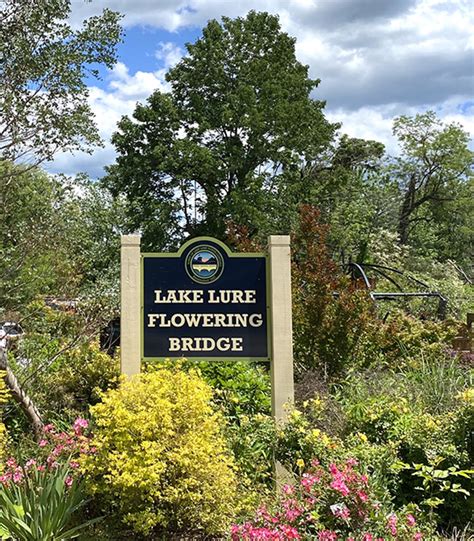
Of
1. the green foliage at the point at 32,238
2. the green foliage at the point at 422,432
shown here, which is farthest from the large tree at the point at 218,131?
the green foliage at the point at 422,432

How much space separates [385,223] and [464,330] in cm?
2488

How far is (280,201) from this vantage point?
947 inches

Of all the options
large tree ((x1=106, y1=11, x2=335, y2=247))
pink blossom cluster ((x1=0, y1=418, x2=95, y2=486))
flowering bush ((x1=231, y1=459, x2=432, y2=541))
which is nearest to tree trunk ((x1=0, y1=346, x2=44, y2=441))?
pink blossom cluster ((x1=0, y1=418, x2=95, y2=486))

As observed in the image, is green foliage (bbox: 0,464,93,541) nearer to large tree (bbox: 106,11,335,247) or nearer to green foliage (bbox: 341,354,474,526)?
green foliage (bbox: 341,354,474,526)

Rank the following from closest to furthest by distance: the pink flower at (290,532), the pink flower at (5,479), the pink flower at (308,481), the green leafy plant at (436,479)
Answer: the pink flower at (290,532) → the pink flower at (308,481) → the green leafy plant at (436,479) → the pink flower at (5,479)

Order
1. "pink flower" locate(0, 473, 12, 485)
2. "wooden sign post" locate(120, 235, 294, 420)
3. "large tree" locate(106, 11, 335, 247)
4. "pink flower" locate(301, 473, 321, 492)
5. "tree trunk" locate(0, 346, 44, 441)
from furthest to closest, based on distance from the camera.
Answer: "large tree" locate(106, 11, 335, 247), "tree trunk" locate(0, 346, 44, 441), "wooden sign post" locate(120, 235, 294, 420), "pink flower" locate(0, 473, 12, 485), "pink flower" locate(301, 473, 321, 492)

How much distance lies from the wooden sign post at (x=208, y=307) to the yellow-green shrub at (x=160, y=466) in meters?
1.12

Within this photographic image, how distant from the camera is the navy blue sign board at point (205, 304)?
5.29 metres

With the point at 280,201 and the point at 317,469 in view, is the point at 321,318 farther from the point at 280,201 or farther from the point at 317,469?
the point at 280,201

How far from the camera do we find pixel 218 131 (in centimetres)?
2498

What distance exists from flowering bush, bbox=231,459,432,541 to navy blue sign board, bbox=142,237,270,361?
185cm

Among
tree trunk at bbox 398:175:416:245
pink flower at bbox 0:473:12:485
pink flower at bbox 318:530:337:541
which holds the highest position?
tree trunk at bbox 398:175:416:245

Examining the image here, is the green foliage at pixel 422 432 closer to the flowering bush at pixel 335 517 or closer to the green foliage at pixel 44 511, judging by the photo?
the flowering bush at pixel 335 517

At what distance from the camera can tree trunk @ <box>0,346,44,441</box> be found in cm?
540
